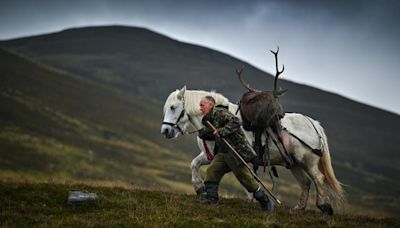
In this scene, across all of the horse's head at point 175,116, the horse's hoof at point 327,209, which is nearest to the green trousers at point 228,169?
the horse's head at point 175,116

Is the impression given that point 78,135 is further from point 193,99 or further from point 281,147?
point 281,147

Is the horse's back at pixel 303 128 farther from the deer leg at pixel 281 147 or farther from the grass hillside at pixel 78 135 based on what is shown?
the grass hillside at pixel 78 135

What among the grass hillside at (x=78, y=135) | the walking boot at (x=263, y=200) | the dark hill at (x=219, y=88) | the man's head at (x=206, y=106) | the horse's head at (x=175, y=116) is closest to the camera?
the walking boot at (x=263, y=200)

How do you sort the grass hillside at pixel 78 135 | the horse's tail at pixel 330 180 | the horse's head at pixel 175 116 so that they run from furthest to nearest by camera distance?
the grass hillside at pixel 78 135 → the horse's head at pixel 175 116 → the horse's tail at pixel 330 180

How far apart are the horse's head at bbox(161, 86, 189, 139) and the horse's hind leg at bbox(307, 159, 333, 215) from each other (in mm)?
3322

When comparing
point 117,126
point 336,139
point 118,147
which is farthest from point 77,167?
point 336,139

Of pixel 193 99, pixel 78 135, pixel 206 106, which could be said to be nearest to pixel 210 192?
pixel 206 106

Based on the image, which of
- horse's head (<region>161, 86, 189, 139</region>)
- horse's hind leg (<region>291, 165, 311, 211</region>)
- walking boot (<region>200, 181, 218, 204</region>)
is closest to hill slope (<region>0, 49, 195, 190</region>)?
horse's head (<region>161, 86, 189, 139</region>)

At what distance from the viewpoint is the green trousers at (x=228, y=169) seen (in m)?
9.41

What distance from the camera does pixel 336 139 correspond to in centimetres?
13975

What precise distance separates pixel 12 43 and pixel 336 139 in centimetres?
13635

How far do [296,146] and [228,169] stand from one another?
1.87m

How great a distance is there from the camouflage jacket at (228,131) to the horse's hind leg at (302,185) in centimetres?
223

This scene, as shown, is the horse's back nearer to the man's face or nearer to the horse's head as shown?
the man's face
